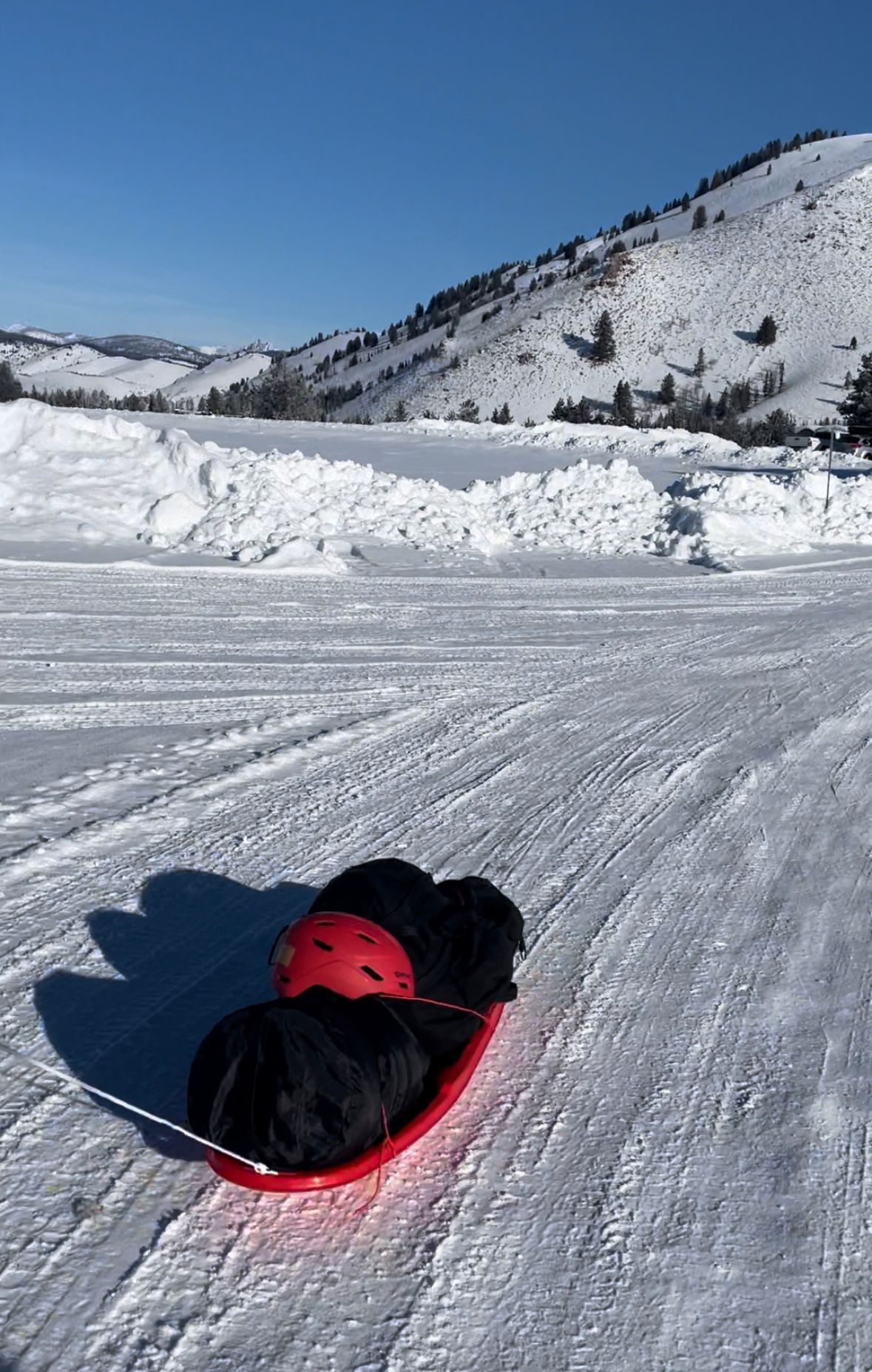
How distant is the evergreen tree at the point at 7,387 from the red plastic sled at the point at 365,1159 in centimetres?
2940

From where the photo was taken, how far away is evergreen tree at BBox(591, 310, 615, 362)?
287 ft

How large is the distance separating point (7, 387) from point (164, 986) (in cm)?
3037

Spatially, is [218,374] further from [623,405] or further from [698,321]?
[623,405]

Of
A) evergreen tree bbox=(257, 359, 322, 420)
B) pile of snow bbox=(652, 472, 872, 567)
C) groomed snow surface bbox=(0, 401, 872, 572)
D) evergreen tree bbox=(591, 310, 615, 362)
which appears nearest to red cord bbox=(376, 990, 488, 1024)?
groomed snow surface bbox=(0, 401, 872, 572)

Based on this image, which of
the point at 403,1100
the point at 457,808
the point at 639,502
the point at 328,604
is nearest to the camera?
the point at 403,1100

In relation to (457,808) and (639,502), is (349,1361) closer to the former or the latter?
(457,808)

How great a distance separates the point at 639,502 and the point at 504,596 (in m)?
6.09

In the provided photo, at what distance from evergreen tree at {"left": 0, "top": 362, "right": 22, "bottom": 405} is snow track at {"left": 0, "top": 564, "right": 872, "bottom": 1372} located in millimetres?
24194

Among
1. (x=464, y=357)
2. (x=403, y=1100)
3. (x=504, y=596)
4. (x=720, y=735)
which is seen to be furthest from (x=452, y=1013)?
(x=464, y=357)

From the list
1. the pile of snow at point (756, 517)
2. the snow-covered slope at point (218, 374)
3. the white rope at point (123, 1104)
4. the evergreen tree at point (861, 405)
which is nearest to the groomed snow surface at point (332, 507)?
the pile of snow at point (756, 517)

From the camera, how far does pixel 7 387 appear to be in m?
30.7

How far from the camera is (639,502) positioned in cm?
1705

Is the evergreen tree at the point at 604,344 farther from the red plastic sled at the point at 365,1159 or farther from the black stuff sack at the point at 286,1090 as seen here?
the black stuff sack at the point at 286,1090

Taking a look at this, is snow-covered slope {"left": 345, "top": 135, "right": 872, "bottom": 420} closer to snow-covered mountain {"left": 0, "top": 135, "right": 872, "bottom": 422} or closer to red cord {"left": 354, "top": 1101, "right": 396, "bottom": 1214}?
snow-covered mountain {"left": 0, "top": 135, "right": 872, "bottom": 422}
